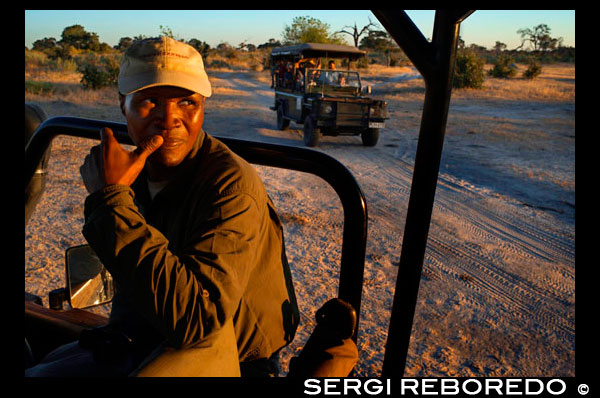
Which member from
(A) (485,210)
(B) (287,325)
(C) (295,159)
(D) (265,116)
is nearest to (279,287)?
(B) (287,325)

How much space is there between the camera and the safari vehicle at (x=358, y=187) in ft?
3.02

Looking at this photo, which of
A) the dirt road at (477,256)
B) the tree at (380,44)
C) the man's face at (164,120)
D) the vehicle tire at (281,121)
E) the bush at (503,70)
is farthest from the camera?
the tree at (380,44)

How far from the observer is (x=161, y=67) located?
1.27 m

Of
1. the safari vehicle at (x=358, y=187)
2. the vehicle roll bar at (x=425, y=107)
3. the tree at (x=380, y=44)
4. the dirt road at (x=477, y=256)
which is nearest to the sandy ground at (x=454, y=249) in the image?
the dirt road at (x=477, y=256)

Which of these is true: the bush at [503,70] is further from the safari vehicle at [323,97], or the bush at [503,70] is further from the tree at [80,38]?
the tree at [80,38]

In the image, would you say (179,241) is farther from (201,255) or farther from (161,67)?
(161,67)

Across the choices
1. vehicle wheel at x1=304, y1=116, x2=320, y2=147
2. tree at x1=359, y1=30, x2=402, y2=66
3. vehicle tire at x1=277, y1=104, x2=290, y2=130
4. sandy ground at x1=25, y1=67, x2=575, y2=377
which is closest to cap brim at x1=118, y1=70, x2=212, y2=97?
sandy ground at x1=25, y1=67, x2=575, y2=377

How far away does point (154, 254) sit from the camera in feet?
3.30

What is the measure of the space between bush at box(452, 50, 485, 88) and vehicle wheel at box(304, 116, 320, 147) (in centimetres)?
1413

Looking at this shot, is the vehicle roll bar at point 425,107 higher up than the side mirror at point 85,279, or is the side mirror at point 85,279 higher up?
the vehicle roll bar at point 425,107

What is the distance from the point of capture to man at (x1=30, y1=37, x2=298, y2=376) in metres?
1.01

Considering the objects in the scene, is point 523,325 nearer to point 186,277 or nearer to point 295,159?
point 295,159

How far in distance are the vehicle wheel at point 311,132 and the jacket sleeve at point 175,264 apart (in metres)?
8.84

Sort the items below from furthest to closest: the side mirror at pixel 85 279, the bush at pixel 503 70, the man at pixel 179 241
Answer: the bush at pixel 503 70, the side mirror at pixel 85 279, the man at pixel 179 241
